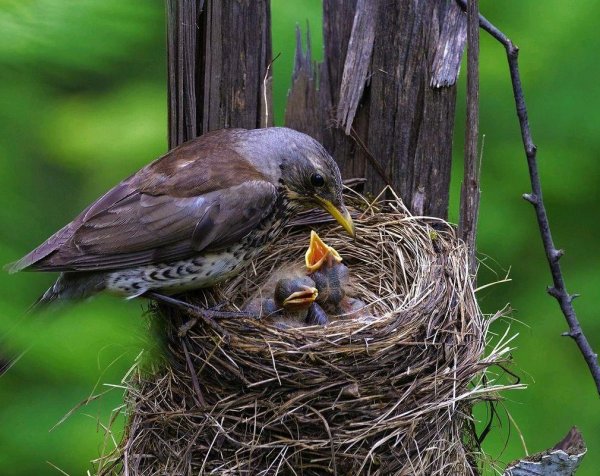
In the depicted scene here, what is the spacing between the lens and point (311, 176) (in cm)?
363

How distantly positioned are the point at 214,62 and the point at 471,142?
3.56 ft

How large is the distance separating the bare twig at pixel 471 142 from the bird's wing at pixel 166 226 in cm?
86

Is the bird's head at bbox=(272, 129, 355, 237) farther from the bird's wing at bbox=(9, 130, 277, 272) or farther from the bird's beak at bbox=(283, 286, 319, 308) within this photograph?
the bird's beak at bbox=(283, 286, 319, 308)

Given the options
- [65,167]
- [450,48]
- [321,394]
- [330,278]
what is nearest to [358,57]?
[450,48]

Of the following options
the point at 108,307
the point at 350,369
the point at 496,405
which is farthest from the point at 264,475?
the point at 108,307

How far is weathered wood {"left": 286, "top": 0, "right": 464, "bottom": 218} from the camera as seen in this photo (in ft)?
11.0

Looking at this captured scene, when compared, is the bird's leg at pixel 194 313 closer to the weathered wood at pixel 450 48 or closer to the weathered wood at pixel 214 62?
the weathered wood at pixel 214 62

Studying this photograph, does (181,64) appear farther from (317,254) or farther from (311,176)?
(317,254)

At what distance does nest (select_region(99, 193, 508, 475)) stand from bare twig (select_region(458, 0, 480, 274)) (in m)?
0.16

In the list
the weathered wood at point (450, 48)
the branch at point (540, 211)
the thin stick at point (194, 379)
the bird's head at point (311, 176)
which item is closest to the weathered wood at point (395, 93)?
the weathered wood at point (450, 48)

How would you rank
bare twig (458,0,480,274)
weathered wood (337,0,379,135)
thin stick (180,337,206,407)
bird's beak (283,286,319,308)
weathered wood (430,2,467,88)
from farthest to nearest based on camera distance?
bird's beak (283,286,319,308) → weathered wood (337,0,379,135) → weathered wood (430,2,467,88) → thin stick (180,337,206,407) → bare twig (458,0,480,274)

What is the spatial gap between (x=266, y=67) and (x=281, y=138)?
1.06 feet

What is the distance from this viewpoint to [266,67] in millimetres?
3377

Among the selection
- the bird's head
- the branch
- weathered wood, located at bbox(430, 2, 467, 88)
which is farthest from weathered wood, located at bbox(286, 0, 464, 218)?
the branch
